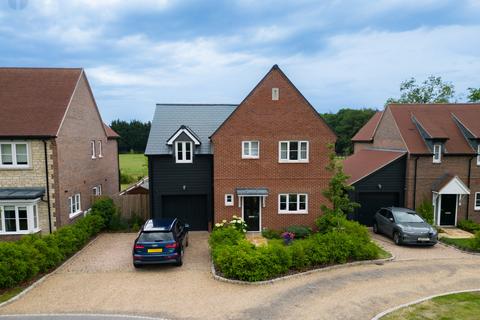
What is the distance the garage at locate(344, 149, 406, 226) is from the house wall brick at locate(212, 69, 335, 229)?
3.16 m

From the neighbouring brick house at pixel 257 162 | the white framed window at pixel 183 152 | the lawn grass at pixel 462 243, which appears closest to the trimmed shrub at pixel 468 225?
the lawn grass at pixel 462 243

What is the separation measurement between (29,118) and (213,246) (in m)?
11.4

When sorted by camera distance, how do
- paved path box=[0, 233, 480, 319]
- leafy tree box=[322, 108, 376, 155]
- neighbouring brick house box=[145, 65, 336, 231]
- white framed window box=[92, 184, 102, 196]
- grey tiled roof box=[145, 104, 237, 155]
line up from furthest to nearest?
leafy tree box=[322, 108, 376, 155]
white framed window box=[92, 184, 102, 196]
grey tiled roof box=[145, 104, 237, 155]
neighbouring brick house box=[145, 65, 336, 231]
paved path box=[0, 233, 480, 319]

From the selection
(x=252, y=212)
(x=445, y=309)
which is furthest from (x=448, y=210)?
(x=445, y=309)

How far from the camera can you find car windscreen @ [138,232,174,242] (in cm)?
1266

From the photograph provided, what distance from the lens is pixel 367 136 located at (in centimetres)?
2795

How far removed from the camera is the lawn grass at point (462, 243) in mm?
15444

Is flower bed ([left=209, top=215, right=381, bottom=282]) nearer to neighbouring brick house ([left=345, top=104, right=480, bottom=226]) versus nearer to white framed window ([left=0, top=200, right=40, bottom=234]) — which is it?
neighbouring brick house ([left=345, top=104, right=480, bottom=226])

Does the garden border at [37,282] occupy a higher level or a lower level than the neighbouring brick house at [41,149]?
lower

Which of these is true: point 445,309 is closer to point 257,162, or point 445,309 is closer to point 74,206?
point 257,162

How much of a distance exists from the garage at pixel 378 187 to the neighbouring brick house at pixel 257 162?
130 inches

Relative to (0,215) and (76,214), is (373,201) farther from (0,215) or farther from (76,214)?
(0,215)

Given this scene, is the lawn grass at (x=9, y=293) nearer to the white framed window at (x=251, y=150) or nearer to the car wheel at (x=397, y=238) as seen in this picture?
the white framed window at (x=251, y=150)

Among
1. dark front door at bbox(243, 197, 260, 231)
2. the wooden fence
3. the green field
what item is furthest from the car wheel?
the green field
